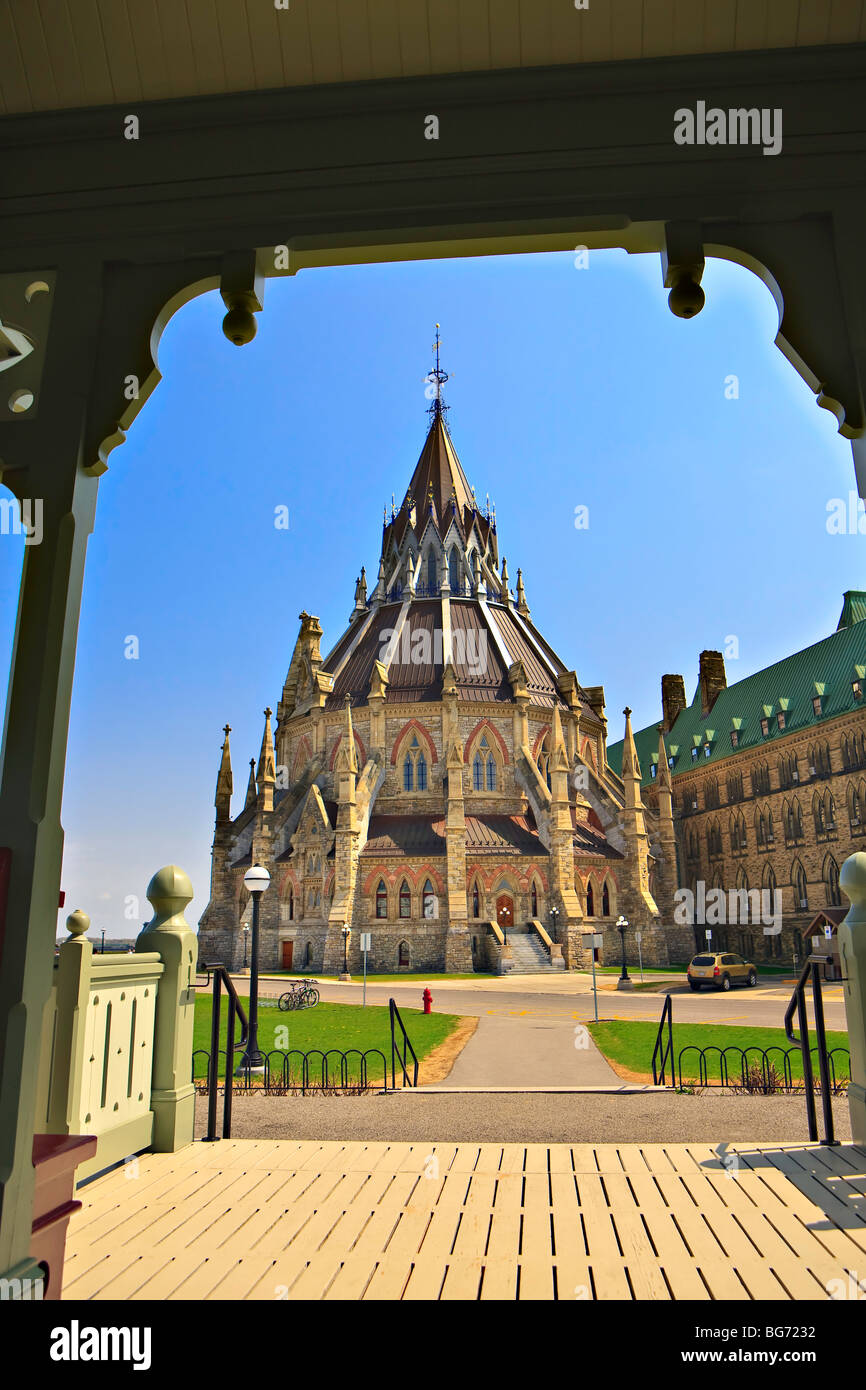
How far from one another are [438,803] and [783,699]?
75.5 feet

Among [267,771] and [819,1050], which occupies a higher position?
[267,771]

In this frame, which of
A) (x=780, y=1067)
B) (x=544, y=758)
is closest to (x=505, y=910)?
(x=544, y=758)

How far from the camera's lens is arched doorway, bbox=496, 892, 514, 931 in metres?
46.7

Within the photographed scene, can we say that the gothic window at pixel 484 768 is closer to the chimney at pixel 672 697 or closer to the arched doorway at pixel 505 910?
the arched doorway at pixel 505 910

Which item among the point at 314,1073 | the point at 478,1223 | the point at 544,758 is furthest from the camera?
the point at 544,758

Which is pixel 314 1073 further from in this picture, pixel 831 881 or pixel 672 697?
pixel 672 697

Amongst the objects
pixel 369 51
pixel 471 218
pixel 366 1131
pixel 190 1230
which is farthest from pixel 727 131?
pixel 366 1131

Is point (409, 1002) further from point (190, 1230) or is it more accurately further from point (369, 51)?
point (369, 51)

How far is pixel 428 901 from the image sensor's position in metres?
46.4

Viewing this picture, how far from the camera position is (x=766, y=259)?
12.9 ft

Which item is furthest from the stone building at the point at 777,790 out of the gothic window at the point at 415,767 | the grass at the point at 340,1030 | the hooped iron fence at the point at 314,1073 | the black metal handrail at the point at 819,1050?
the black metal handrail at the point at 819,1050

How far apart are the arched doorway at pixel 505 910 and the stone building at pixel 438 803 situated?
0.11 metres

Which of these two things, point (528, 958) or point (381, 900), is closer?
point (528, 958)

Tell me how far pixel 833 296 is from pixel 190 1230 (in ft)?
18.3
